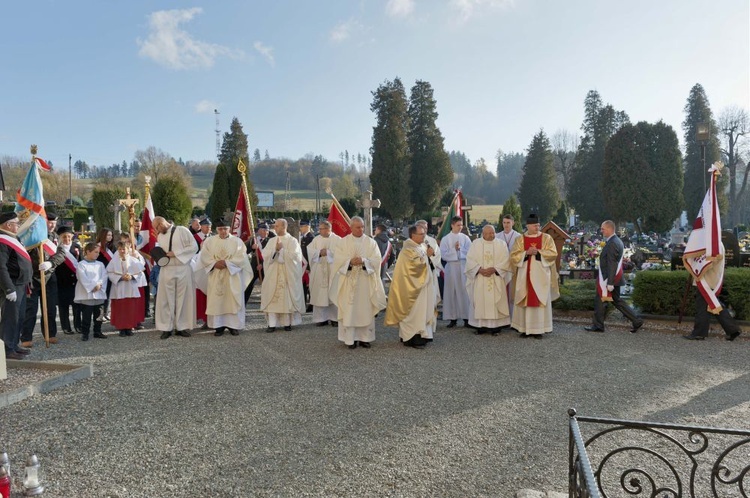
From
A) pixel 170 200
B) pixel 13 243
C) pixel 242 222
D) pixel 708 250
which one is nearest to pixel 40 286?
pixel 13 243

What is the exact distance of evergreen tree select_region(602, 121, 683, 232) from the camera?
1420 inches

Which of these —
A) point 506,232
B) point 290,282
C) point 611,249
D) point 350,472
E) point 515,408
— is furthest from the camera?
point 506,232

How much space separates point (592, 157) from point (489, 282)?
138 ft

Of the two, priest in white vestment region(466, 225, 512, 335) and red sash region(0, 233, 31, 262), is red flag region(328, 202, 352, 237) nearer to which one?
priest in white vestment region(466, 225, 512, 335)

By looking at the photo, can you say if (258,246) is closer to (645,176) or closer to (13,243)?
(13,243)

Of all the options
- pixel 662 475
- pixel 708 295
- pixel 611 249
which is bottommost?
pixel 662 475

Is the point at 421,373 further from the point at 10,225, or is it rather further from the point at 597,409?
the point at 10,225

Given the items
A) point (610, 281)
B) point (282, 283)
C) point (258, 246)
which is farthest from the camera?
point (258, 246)

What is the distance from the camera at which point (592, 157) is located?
47.2 meters

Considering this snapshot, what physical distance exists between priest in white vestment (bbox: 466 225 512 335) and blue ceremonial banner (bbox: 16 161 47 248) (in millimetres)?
7187

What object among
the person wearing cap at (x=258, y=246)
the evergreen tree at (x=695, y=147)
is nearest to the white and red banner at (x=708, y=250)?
the person wearing cap at (x=258, y=246)

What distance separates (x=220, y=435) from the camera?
481 centimetres

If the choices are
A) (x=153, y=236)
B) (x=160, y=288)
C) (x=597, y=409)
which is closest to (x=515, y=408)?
(x=597, y=409)

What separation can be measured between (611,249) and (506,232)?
222 cm
